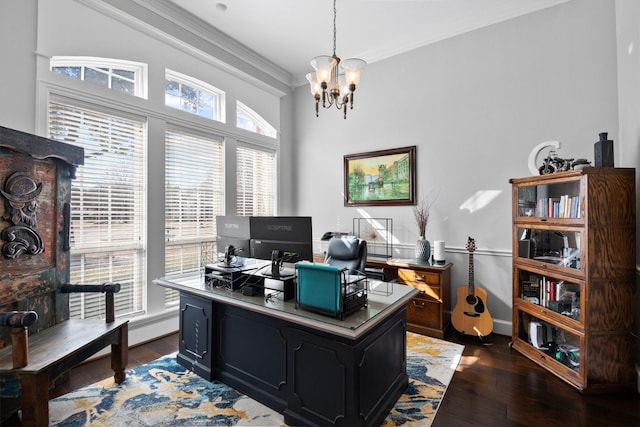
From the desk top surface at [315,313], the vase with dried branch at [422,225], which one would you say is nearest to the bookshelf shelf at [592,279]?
the vase with dried branch at [422,225]

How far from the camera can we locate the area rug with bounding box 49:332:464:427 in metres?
1.92

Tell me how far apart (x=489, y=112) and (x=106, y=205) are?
165 inches

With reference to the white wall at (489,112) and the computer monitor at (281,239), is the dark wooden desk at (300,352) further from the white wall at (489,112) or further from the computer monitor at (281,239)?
the white wall at (489,112)

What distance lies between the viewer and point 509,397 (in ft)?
7.13

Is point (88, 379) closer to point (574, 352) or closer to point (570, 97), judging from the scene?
point (574, 352)

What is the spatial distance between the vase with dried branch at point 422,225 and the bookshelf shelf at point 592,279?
116cm

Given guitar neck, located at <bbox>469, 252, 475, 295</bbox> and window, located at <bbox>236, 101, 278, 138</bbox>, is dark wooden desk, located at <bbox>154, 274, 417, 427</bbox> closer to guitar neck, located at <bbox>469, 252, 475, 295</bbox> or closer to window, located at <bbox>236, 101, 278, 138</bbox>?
guitar neck, located at <bbox>469, 252, 475, 295</bbox>

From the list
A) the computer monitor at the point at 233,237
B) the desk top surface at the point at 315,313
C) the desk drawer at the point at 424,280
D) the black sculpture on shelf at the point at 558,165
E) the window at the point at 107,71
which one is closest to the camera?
the desk top surface at the point at 315,313

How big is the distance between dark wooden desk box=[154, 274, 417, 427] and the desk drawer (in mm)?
1136

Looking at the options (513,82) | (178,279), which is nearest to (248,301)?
(178,279)

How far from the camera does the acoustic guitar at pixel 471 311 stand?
123 inches

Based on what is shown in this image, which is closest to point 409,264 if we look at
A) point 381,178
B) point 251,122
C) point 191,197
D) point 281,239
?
point 381,178

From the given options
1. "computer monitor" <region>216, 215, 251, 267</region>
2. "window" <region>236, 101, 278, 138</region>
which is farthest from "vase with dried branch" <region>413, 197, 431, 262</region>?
"window" <region>236, 101, 278, 138</region>

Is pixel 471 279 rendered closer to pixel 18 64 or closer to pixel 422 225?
pixel 422 225
